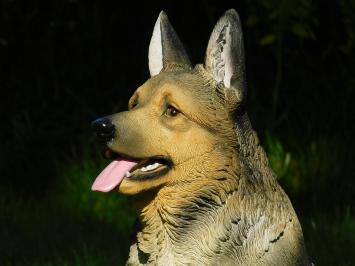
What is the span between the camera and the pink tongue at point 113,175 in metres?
4.36

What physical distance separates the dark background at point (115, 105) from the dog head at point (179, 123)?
2153 millimetres

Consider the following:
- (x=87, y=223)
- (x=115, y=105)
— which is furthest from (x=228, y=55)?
(x=115, y=105)

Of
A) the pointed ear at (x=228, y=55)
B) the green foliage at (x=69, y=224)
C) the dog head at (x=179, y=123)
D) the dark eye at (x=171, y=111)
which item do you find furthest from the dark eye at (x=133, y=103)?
the green foliage at (x=69, y=224)

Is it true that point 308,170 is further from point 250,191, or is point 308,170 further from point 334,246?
point 250,191

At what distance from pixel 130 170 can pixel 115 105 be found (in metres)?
4.59

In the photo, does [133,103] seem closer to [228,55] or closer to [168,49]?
[168,49]

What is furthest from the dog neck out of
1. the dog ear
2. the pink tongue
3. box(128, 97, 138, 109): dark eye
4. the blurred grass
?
the blurred grass

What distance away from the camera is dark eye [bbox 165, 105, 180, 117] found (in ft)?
14.4

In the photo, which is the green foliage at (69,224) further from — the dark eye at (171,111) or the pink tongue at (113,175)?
the dark eye at (171,111)

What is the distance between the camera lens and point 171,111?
14.5 feet

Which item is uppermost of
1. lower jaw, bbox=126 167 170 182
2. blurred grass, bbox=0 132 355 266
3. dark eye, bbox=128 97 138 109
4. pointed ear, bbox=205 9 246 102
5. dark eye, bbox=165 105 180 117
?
pointed ear, bbox=205 9 246 102

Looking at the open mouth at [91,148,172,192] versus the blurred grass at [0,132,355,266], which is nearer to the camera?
the open mouth at [91,148,172,192]

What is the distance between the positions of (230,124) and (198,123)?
149 mm

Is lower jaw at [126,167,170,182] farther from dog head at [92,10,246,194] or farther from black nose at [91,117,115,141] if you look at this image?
black nose at [91,117,115,141]
